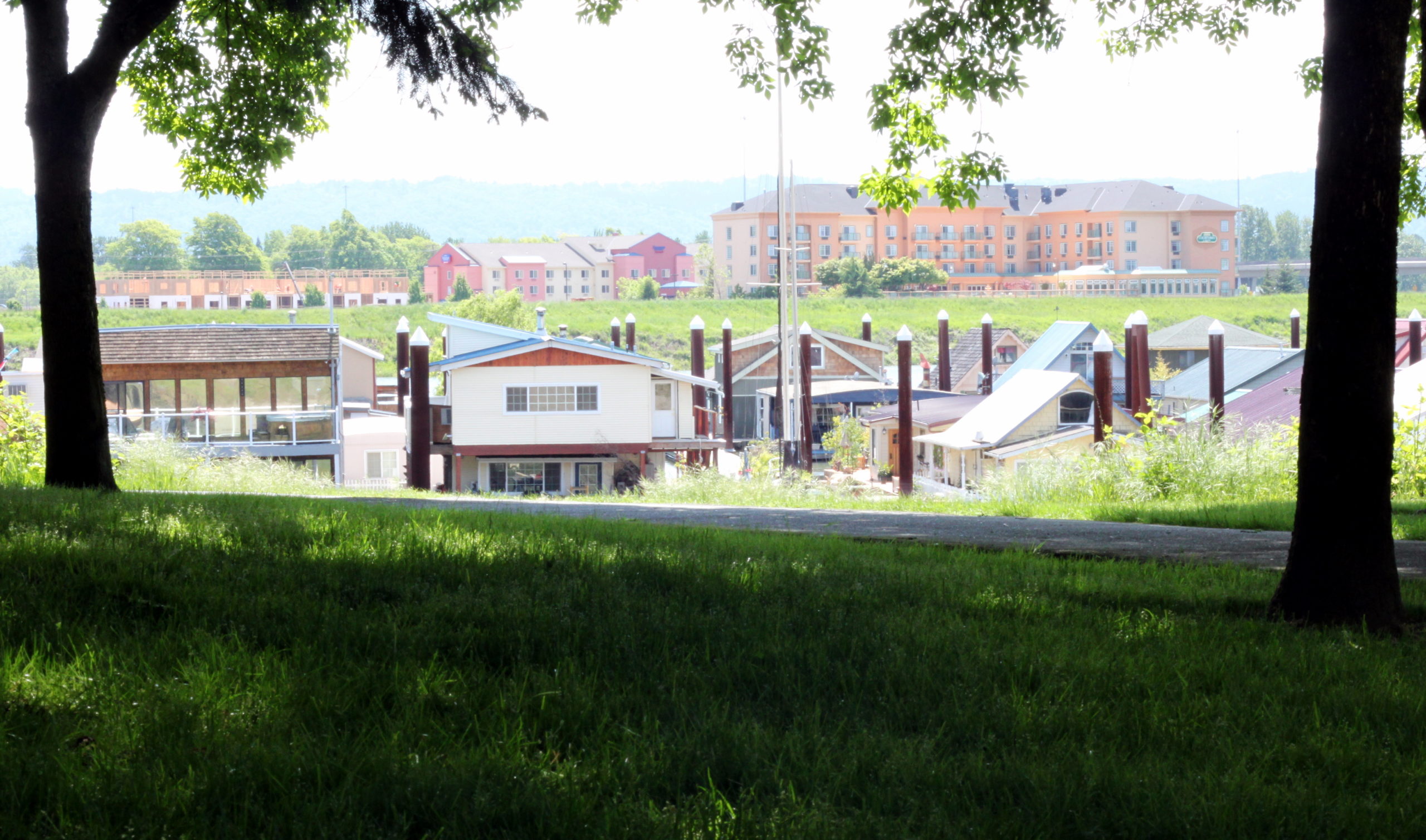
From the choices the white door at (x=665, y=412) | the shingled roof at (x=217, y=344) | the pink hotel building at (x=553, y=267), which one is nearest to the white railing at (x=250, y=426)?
the shingled roof at (x=217, y=344)

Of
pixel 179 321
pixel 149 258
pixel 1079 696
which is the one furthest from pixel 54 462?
pixel 149 258

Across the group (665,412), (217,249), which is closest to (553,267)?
(217,249)

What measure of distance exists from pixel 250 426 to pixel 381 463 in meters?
7.32

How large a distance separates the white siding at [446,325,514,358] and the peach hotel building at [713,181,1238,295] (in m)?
86.6

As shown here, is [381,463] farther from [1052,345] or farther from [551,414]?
[1052,345]

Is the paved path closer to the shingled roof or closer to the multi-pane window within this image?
the multi-pane window

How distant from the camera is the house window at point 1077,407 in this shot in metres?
33.1

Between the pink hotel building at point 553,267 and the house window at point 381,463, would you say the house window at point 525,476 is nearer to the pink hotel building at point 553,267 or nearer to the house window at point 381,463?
the house window at point 381,463

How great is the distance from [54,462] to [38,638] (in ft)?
19.8

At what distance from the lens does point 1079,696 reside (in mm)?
3896

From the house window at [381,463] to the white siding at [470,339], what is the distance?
17.4ft

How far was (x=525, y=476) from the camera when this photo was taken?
33469 mm

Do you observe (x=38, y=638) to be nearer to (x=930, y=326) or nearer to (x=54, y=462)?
(x=54, y=462)

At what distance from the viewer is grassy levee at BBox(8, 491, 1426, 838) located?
9.46ft
